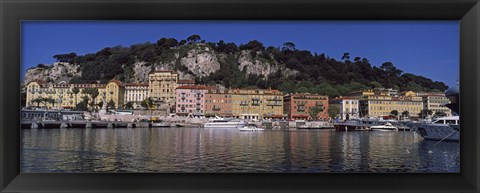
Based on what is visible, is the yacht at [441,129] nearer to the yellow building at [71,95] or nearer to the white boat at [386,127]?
the white boat at [386,127]

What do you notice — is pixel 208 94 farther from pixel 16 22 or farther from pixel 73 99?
pixel 16 22

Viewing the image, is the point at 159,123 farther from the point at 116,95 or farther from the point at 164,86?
the point at 116,95

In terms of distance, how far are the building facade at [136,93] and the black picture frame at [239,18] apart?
19.1 metres

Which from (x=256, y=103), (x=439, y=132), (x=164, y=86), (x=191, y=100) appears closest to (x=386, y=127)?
(x=256, y=103)

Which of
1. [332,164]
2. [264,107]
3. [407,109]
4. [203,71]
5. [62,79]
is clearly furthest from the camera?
[203,71]

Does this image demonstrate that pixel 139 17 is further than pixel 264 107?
No

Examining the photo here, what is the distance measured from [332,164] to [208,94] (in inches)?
594

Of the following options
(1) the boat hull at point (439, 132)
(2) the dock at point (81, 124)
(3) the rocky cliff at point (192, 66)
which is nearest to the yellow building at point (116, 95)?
(3) the rocky cliff at point (192, 66)

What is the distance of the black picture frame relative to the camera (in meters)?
1.89

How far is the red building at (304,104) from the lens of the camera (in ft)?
49.0

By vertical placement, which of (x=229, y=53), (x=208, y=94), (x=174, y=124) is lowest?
(x=174, y=124)

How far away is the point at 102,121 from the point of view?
2162cm

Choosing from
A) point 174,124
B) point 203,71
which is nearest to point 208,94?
point 203,71

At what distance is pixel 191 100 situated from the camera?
22.5m
